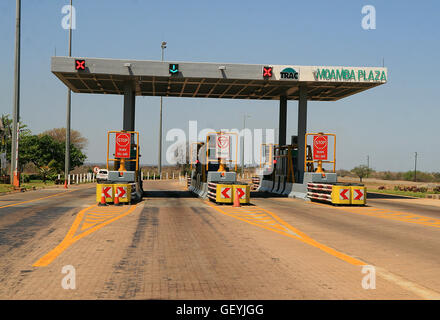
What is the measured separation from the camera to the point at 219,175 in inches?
998

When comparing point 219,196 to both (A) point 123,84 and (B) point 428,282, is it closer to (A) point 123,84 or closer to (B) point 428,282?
(A) point 123,84

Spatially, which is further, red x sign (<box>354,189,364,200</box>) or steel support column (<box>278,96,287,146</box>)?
steel support column (<box>278,96,287,146</box>)

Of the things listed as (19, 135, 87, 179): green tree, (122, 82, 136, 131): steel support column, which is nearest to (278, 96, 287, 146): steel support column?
(122, 82, 136, 131): steel support column

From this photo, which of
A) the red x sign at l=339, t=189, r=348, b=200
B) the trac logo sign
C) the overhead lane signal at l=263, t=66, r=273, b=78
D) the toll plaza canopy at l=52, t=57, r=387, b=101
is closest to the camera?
the red x sign at l=339, t=189, r=348, b=200

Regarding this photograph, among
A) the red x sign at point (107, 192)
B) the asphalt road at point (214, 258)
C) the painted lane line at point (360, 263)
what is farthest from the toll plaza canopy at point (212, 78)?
the painted lane line at point (360, 263)

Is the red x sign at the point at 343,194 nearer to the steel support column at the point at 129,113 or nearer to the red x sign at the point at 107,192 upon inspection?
the red x sign at the point at 107,192

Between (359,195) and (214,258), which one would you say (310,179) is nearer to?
(359,195)

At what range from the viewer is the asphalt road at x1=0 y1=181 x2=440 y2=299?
6.16 m

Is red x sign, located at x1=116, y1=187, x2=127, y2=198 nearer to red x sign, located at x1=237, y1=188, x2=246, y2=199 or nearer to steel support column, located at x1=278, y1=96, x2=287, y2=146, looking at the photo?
red x sign, located at x1=237, y1=188, x2=246, y2=199

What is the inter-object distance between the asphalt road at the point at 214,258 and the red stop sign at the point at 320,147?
12219mm

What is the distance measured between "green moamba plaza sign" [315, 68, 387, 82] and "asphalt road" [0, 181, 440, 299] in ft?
45.8

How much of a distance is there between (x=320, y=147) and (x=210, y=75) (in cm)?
800

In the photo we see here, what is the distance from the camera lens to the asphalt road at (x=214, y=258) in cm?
616

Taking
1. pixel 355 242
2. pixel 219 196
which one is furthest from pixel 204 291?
pixel 219 196
